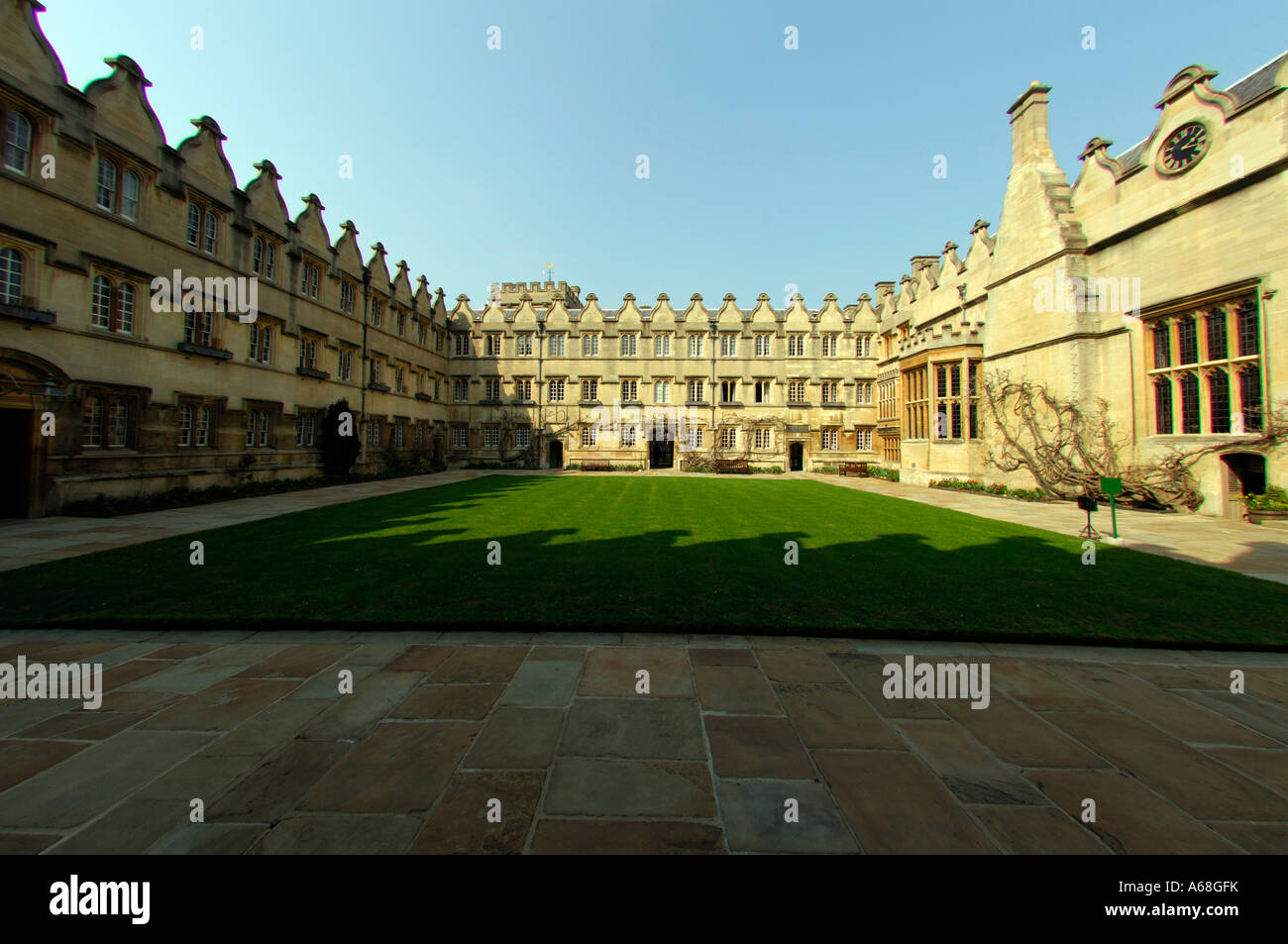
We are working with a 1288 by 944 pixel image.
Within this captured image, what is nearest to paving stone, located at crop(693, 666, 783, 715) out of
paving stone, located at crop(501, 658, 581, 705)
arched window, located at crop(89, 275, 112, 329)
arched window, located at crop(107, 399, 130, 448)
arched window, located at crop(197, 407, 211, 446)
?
paving stone, located at crop(501, 658, 581, 705)

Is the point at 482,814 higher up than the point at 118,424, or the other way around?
the point at 118,424

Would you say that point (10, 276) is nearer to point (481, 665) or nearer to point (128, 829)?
point (481, 665)

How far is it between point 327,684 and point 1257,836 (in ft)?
19.8

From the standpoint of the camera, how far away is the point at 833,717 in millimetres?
Result: 3783

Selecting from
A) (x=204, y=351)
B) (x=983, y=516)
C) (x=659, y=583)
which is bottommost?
(x=659, y=583)

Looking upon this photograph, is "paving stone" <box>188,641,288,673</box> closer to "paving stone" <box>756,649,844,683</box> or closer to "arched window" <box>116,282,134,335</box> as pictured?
"paving stone" <box>756,649,844,683</box>

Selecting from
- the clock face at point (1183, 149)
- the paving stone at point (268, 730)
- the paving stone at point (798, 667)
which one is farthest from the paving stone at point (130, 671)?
the clock face at point (1183, 149)

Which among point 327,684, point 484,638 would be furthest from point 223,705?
point 484,638

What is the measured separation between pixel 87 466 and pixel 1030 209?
34.1m

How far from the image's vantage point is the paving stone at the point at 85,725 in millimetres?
3475

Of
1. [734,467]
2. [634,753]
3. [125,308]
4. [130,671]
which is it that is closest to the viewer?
[634,753]

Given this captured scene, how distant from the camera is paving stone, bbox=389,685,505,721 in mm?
3773

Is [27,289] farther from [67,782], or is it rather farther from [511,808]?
[511,808]

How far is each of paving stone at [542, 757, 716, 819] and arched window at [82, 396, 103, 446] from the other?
19309 millimetres
